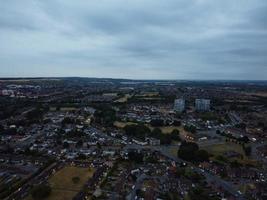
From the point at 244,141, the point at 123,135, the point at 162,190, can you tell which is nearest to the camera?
the point at 162,190

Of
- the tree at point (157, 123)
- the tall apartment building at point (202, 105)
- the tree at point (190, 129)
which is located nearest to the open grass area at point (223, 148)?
the tree at point (190, 129)

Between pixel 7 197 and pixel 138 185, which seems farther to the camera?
pixel 138 185

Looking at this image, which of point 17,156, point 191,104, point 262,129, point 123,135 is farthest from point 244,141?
point 191,104

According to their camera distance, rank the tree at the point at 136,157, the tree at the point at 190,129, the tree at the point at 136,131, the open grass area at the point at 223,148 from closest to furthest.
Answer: the tree at the point at 136,157 → the open grass area at the point at 223,148 → the tree at the point at 136,131 → the tree at the point at 190,129

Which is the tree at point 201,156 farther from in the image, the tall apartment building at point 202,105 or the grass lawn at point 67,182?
the tall apartment building at point 202,105

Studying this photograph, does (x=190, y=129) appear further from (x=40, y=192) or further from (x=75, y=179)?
(x=40, y=192)

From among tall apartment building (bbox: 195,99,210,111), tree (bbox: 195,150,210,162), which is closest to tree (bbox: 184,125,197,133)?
tree (bbox: 195,150,210,162)

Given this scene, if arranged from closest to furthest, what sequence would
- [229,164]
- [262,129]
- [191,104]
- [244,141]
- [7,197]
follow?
[7,197], [229,164], [244,141], [262,129], [191,104]

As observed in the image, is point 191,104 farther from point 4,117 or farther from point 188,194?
point 188,194
